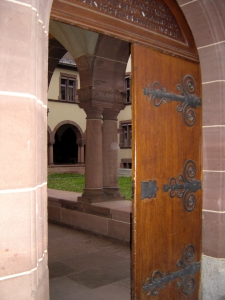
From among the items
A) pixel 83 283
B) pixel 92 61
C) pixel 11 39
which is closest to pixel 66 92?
pixel 92 61

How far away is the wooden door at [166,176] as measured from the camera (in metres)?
2.58

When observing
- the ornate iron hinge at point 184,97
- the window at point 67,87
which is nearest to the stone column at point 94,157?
the ornate iron hinge at point 184,97

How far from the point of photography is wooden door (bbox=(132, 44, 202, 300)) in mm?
2582

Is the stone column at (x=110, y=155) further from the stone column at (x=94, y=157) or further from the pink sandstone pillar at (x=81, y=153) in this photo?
the pink sandstone pillar at (x=81, y=153)

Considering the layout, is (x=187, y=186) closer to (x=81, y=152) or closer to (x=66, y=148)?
(x=81, y=152)

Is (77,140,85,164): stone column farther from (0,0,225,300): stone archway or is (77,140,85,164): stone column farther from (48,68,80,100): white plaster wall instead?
(0,0,225,300): stone archway

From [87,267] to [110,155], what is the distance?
267cm

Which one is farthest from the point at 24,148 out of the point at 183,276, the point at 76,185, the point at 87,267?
the point at 76,185

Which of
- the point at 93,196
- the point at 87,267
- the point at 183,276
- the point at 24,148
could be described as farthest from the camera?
the point at 93,196

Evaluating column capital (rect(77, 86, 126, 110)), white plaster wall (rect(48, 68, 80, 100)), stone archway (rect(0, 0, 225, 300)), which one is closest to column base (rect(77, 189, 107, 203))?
column capital (rect(77, 86, 126, 110))

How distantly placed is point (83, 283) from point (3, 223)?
7.10 feet

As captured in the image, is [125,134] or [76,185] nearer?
[76,185]

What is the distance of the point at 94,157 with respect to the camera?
6129 millimetres

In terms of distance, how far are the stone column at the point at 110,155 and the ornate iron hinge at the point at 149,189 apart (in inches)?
145
